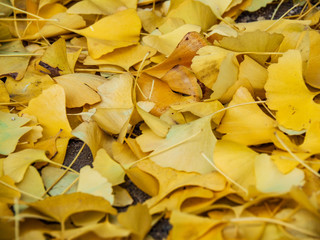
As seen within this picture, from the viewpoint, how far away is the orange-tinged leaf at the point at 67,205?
20.6 inches

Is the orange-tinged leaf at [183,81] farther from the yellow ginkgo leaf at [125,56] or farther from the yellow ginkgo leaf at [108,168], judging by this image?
the yellow ginkgo leaf at [108,168]

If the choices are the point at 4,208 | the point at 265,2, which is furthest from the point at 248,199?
the point at 265,2

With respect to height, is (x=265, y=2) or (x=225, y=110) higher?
(x=265, y=2)

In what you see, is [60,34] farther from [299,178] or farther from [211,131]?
[299,178]

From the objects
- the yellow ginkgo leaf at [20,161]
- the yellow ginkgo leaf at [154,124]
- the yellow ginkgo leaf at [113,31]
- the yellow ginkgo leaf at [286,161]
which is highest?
the yellow ginkgo leaf at [113,31]

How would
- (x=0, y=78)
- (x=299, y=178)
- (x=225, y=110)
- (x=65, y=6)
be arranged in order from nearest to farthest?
1. (x=299, y=178)
2. (x=225, y=110)
3. (x=0, y=78)
4. (x=65, y=6)

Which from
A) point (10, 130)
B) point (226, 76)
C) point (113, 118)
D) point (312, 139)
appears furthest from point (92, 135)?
point (312, 139)

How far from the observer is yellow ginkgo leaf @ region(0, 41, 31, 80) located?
0.77 m

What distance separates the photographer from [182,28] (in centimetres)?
74

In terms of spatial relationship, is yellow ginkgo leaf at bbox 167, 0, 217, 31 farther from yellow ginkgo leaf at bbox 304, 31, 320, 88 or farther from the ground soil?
yellow ginkgo leaf at bbox 304, 31, 320, 88

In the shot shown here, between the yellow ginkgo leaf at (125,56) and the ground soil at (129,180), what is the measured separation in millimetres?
177

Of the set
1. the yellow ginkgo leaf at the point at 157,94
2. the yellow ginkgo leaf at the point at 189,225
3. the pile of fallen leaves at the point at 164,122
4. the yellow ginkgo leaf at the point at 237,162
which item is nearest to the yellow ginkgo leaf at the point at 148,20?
the pile of fallen leaves at the point at 164,122

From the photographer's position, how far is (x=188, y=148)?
591mm

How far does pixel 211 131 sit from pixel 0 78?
1.53 ft
